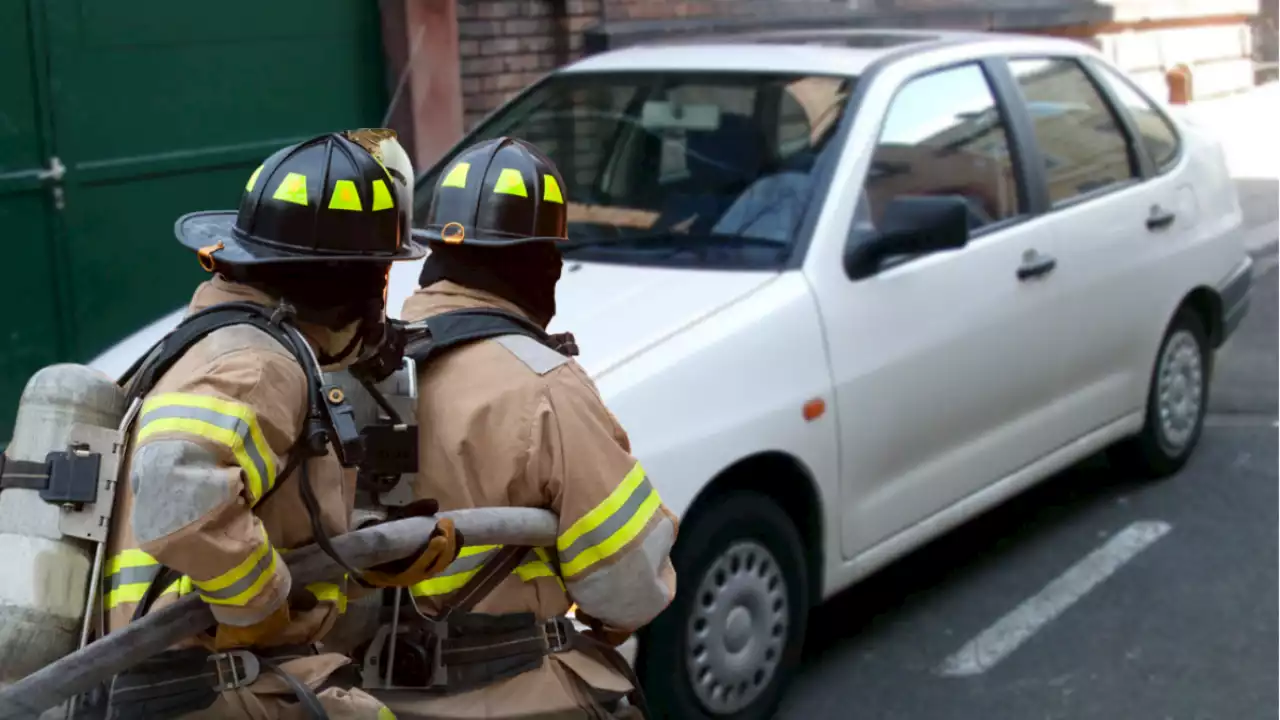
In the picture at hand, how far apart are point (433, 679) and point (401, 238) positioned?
702 millimetres

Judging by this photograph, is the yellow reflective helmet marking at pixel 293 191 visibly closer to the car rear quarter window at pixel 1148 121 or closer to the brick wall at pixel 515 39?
the car rear quarter window at pixel 1148 121

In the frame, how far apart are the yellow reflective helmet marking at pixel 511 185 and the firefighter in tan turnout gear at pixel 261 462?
11.7 inches

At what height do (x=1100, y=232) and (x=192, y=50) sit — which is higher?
(x=192, y=50)

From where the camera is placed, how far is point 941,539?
601 centimetres

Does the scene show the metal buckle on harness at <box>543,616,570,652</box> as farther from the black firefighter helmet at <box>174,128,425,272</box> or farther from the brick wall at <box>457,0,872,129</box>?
the brick wall at <box>457,0,872,129</box>

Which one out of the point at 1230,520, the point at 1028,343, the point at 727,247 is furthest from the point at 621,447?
the point at 1230,520

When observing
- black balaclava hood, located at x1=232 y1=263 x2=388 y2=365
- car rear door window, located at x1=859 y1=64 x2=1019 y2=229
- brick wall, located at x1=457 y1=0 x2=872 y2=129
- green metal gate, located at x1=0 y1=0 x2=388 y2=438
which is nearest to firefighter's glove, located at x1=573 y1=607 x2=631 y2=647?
black balaclava hood, located at x1=232 y1=263 x2=388 y2=365

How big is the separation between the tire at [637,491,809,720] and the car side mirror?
77cm

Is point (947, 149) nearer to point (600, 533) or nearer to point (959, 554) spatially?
point (959, 554)

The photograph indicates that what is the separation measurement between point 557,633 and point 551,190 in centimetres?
71

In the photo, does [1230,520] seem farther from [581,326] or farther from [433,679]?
[433,679]

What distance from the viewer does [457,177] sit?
272 cm

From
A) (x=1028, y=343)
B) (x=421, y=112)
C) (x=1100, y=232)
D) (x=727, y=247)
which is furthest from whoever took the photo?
(x=421, y=112)

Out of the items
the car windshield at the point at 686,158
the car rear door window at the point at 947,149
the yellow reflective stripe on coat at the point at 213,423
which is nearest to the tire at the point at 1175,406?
the car rear door window at the point at 947,149
